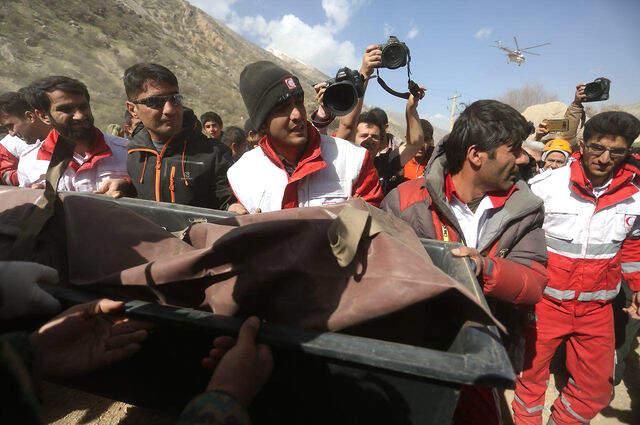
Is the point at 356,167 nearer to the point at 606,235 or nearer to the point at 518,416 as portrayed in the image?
the point at 606,235

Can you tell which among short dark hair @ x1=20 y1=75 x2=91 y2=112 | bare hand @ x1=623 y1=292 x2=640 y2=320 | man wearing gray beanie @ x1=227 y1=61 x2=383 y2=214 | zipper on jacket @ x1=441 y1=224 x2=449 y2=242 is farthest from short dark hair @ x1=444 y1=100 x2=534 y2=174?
short dark hair @ x1=20 y1=75 x2=91 y2=112

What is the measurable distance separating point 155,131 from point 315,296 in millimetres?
1925

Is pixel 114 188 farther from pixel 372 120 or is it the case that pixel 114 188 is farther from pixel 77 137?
pixel 372 120

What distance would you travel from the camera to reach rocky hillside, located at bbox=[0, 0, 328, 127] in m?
20.7

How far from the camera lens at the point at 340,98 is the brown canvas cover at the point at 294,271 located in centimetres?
92

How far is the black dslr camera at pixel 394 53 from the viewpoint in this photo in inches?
83.6

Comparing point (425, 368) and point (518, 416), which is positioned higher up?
point (425, 368)

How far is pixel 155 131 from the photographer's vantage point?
7.75 ft

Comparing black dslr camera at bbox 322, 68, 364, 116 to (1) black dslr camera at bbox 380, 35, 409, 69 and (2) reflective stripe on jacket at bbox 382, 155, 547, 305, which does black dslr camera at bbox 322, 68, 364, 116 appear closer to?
(1) black dslr camera at bbox 380, 35, 409, 69

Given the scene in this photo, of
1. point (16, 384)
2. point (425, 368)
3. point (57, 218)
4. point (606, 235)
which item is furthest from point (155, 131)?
point (606, 235)

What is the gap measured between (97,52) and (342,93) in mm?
32156

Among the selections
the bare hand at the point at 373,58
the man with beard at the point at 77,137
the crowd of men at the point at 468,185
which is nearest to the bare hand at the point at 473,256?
the crowd of men at the point at 468,185

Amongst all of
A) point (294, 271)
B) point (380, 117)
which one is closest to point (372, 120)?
point (380, 117)

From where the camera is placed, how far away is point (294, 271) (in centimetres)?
106
